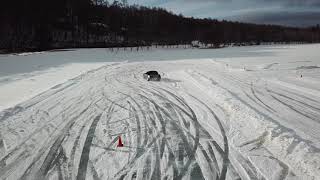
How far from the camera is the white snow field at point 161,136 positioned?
8.58 m

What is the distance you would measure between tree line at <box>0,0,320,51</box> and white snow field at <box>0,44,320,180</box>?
48154 millimetres

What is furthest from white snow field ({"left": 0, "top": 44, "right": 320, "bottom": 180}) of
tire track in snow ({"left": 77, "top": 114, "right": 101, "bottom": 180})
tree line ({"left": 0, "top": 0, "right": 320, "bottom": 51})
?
tree line ({"left": 0, "top": 0, "right": 320, "bottom": 51})

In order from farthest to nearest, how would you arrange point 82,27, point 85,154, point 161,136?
point 82,27 → point 161,136 → point 85,154

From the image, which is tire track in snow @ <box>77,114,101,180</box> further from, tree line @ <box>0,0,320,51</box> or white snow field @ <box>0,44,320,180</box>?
tree line @ <box>0,0,320,51</box>

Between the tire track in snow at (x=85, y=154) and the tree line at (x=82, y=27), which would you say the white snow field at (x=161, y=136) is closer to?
the tire track in snow at (x=85, y=154)

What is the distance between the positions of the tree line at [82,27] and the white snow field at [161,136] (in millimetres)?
48154

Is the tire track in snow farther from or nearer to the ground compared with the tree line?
nearer to the ground

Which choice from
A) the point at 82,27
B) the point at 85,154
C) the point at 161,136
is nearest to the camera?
the point at 85,154

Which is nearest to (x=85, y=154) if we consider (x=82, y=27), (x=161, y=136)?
(x=161, y=136)

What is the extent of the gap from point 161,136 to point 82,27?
3870 inches

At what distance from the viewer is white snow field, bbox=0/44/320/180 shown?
8578 millimetres

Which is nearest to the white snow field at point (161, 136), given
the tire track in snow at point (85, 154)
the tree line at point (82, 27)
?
the tire track in snow at point (85, 154)

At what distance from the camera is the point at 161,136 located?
11.5 meters

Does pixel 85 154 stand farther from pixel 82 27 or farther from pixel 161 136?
pixel 82 27
